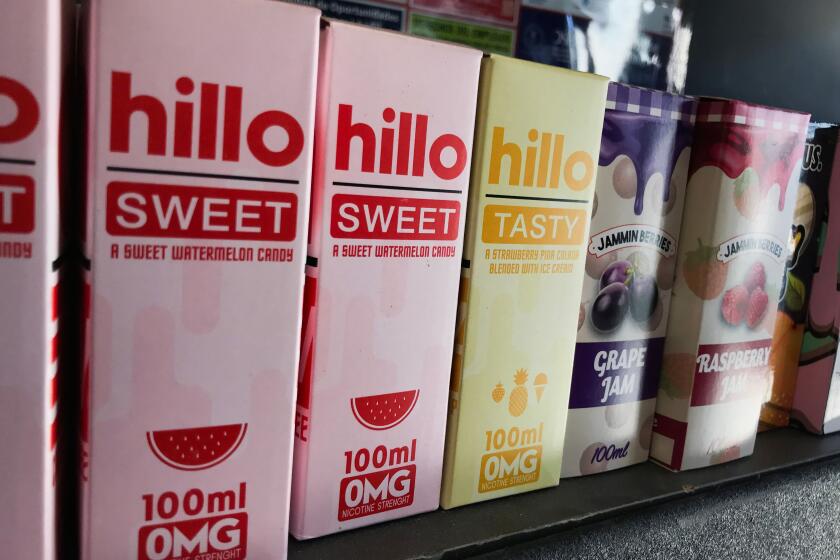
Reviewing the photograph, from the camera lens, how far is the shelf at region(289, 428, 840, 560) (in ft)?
2.02

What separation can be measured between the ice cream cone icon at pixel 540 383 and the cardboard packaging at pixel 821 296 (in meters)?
0.47

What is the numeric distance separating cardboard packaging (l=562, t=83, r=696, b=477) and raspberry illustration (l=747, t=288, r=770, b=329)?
103mm

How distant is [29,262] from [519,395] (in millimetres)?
453

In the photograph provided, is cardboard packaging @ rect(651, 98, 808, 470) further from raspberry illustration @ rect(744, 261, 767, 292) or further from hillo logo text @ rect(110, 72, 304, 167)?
hillo logo text @ rect(110, 72, 304, 167)

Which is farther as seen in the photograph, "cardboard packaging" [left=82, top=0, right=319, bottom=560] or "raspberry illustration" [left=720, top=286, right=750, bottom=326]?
"raspberry illustration" [left=720, top=286, right=750, bottom=326]

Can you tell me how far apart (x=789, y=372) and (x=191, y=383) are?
835 millimetres

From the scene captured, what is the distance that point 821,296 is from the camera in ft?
3.11

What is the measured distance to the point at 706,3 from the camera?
1001 millimetres

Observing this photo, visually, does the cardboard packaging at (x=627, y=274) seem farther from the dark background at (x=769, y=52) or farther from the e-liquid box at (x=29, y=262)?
the e-liquid box at (x=29, y=262)

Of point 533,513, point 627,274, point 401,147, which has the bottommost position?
point 533,513

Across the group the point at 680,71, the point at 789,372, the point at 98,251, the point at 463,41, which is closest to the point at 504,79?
the point at 463,41

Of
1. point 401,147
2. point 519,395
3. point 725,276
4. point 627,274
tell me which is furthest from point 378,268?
point 725,276

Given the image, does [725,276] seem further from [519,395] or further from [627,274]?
[519,395]

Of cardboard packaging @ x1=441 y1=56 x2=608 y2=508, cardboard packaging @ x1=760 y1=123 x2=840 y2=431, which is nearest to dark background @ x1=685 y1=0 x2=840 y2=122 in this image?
cardboard packaging @ x1=760 y1=123 x2=840 y2=431
